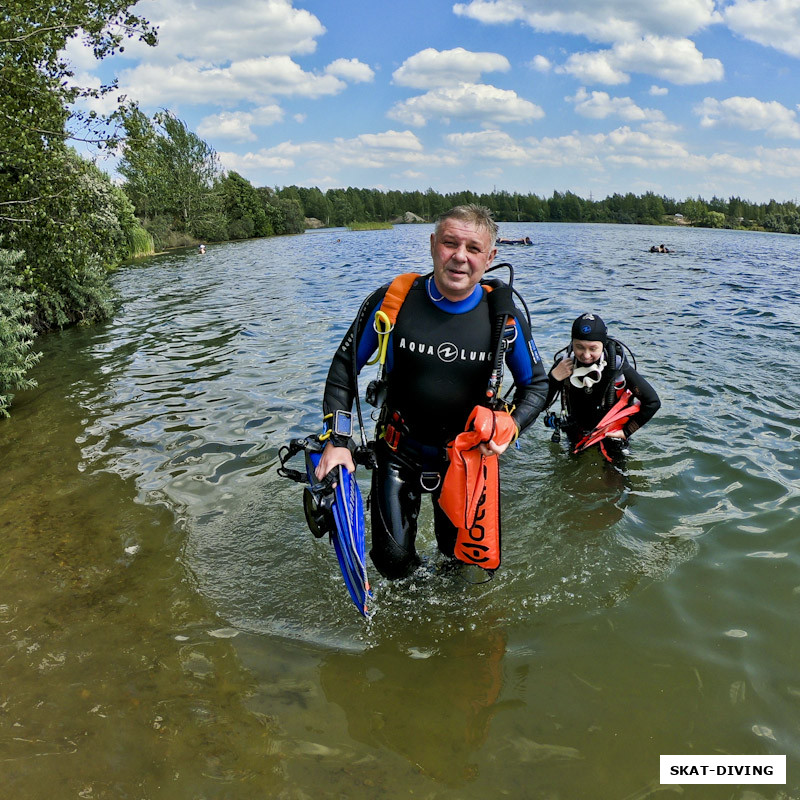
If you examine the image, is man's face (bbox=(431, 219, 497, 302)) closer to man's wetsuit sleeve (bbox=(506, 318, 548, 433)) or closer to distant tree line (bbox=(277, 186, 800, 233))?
man's wetsuit sleeve (bbox=(506, 318, 548, 433))

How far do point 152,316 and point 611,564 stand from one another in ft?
52.4

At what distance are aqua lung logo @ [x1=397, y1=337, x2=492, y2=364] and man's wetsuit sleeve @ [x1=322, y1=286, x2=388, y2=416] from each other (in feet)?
1.15

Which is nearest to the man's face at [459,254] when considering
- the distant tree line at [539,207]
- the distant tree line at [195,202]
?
the distant tree line at [195,202]

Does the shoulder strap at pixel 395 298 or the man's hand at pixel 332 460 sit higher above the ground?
the shoulder strap at pixel 395 298

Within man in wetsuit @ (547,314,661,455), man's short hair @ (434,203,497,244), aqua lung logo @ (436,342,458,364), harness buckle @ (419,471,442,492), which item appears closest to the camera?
man's short hair @ (434,203,497,244)

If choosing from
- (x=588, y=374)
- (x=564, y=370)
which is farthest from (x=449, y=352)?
(x=588, y=374)

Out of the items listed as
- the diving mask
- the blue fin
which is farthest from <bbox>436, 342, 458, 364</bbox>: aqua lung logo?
the diving mask

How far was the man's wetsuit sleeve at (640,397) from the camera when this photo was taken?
19.1 feet

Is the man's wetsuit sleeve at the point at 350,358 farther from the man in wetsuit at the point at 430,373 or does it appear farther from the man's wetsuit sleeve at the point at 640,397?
the man's wetsuit sleeve at the point at 640,397

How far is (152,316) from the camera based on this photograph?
17.0 metres

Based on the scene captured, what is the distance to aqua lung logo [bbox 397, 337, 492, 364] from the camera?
146 inches

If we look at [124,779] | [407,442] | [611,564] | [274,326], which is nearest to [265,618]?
[124,779]

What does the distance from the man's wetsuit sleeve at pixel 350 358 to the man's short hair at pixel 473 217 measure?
24.9 inches

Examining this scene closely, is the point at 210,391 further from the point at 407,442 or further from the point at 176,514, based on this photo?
the point at 407,442
